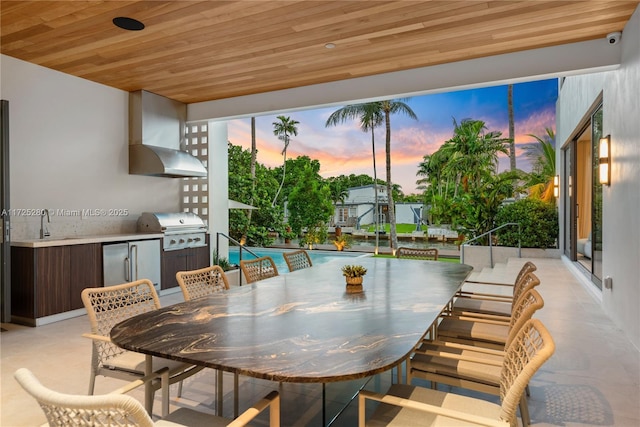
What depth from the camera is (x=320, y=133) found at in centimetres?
1653

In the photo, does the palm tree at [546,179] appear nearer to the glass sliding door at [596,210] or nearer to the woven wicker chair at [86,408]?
the glass sliding door at [596,210]

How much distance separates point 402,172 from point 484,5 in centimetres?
1316

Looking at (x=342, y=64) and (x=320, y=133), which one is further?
(x=320, y=133)

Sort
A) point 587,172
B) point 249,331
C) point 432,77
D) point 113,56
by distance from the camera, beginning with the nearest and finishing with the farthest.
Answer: point 249,331, point 113,56, point 432,77, point 587,172

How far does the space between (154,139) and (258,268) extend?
359 cm

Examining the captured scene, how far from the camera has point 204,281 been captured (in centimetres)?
268

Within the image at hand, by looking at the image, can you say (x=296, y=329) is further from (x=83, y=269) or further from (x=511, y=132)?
(x=511, y=132)

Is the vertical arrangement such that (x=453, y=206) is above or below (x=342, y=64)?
below

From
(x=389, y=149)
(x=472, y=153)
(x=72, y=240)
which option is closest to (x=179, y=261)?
(x=72, y=240)

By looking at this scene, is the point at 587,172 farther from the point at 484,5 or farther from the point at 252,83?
the point at 252,83

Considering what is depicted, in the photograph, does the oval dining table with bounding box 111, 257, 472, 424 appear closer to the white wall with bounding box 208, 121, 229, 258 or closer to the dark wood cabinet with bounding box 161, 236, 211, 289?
the dark wood cabinet with bounding box 161, 236, 211, 289

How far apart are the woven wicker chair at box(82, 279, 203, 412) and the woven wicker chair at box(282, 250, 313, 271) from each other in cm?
151

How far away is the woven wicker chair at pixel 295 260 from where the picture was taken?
12.2 feet

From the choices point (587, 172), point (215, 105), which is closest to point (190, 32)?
point (215, 105)
